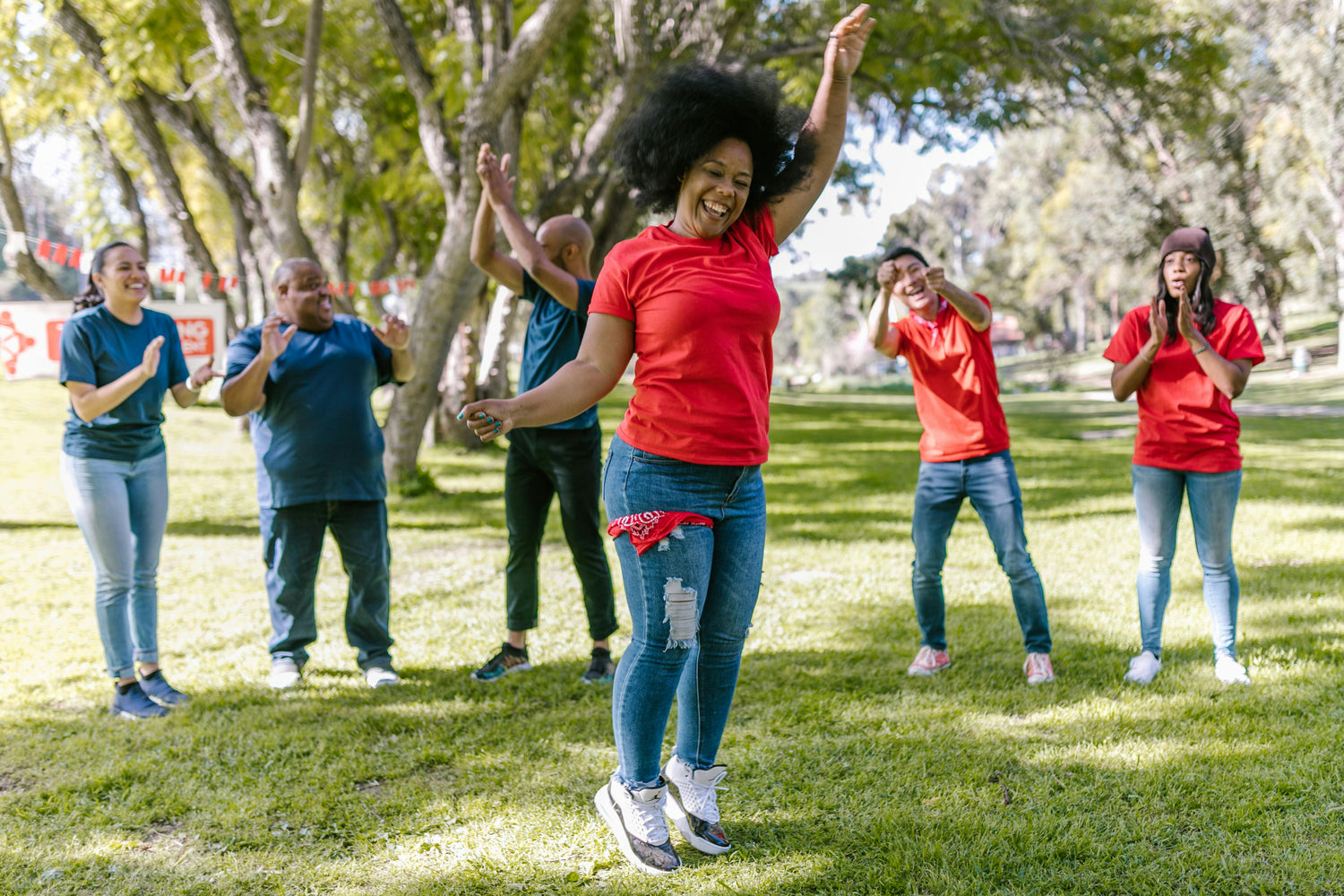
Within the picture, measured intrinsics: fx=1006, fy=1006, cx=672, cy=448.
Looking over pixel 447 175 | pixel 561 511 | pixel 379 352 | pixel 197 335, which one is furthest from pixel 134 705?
pixel 197 335

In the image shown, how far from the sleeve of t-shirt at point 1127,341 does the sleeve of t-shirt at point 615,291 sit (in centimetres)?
270

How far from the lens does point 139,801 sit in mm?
3553

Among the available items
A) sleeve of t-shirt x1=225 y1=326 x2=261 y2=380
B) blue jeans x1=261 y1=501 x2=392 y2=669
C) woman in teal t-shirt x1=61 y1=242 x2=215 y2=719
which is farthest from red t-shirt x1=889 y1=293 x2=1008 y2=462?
woman in teal t-shirt x1=61 y1=242 x2=215 y2=719

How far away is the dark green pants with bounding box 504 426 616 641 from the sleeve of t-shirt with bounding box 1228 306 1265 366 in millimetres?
2801

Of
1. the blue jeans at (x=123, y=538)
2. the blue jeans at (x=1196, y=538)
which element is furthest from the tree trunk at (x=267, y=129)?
the blue jeans at (x=1196, y=538)

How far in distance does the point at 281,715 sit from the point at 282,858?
1379 mm

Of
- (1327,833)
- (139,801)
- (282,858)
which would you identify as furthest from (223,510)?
(1327,833)

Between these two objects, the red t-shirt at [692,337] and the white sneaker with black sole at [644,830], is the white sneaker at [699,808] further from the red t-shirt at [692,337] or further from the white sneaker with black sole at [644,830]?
the red t-shirt at [692,337]

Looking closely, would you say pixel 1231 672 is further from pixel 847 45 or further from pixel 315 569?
pixel 315 569

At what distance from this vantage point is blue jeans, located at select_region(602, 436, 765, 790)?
113 inches

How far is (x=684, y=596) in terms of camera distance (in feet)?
9.40

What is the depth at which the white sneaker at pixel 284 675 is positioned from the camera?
481 centimetres

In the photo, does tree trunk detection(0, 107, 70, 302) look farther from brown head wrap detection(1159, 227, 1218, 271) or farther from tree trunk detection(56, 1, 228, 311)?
brown head wrap detection(1159, 227, 1218, 271)

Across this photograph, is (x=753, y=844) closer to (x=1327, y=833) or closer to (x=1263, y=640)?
(x=1327, y=833)
